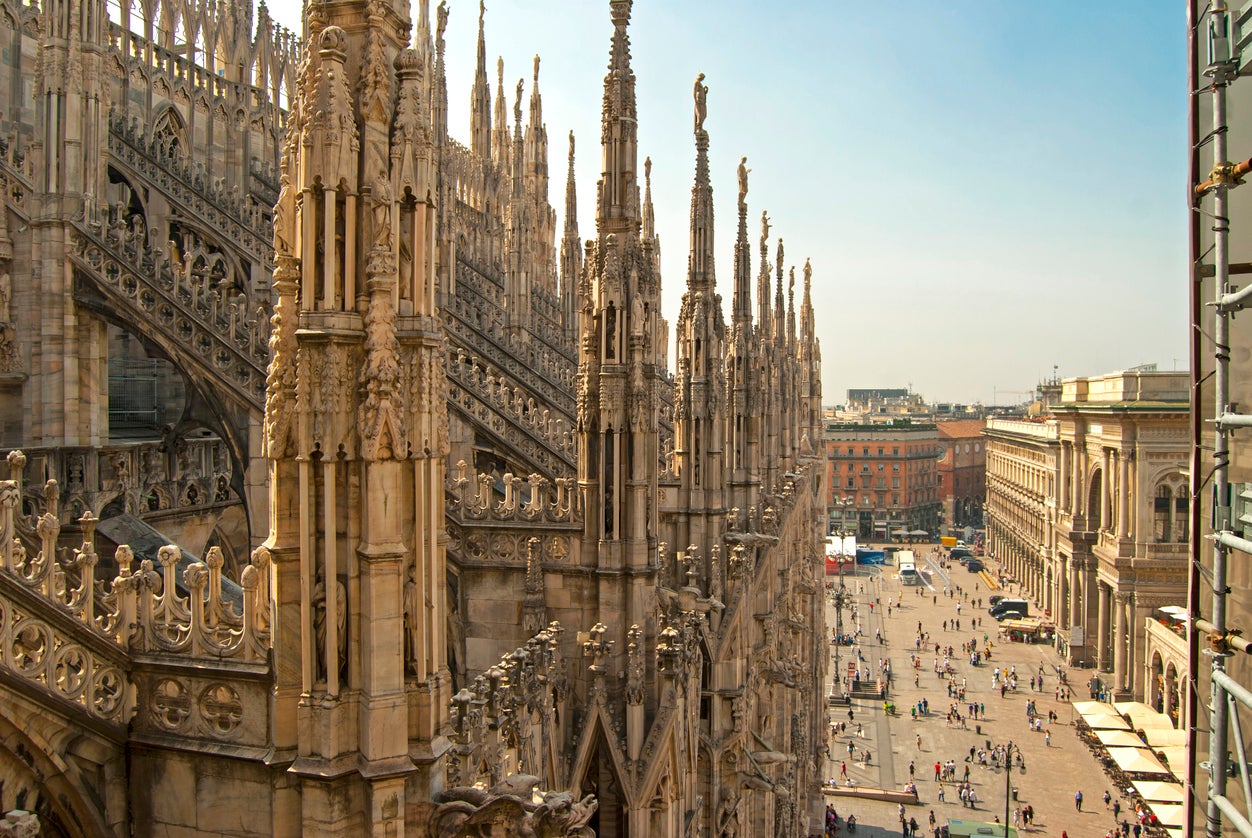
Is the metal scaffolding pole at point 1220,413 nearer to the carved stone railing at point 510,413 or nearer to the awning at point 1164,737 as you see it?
the carved stone railing at point 510,413

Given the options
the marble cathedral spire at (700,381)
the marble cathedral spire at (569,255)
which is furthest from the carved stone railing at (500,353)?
the marble cathedral spire at (569,255)

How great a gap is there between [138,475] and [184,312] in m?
2.43

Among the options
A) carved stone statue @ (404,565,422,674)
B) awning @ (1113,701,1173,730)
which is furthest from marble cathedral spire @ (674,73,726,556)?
awning @ (1113,701,1173,730)

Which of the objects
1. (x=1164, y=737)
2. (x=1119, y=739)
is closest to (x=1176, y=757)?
(x=1164, y=737)

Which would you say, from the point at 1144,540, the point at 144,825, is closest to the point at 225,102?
the point at 144,825

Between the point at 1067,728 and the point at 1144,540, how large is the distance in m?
8.74

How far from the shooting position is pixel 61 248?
13320 millimetres

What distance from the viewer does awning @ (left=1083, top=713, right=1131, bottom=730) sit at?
34094 millimetres

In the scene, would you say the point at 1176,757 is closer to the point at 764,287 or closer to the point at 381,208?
the point at 764,287

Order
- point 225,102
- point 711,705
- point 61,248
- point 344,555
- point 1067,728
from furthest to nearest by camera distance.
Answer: point 1067,728, point 225,102, point 711,705, point 61,248, point 344,555

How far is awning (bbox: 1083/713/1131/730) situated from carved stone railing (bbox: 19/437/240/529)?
100 ft

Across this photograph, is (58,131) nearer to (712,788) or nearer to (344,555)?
(344,555)

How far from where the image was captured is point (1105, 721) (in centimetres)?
3478

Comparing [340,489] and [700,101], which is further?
[700,101]
